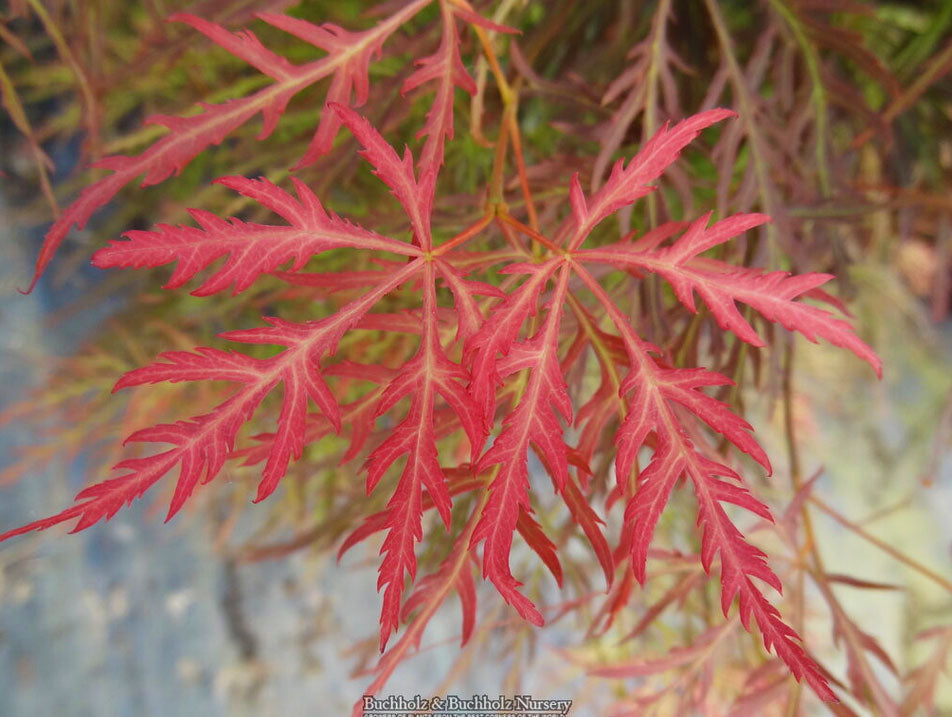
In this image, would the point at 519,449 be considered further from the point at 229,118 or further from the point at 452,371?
the point at 229,118

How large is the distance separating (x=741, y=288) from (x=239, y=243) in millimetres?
208

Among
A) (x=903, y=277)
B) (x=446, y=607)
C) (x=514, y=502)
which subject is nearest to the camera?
(x=514, y=502)

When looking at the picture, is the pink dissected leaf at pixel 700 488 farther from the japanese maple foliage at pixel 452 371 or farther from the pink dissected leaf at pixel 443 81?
the pink dissected leaf at pixel 443 81

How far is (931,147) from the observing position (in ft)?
2.28

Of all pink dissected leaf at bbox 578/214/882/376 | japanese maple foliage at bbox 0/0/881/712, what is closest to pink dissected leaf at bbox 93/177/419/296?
japanese maple foliage at bbox 0/0/881/712

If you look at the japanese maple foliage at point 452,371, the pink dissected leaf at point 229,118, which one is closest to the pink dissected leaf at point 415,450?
the japanese maple foliage at point 452,371

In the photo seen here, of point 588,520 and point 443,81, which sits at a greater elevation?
point 443,81

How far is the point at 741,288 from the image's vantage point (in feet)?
1.03

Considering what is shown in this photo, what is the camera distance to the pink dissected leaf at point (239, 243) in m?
0.29

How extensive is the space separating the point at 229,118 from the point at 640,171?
0.20 m

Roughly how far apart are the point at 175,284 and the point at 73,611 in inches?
27.8

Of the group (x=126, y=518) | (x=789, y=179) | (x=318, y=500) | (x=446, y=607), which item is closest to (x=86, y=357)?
(x=126, y=518)

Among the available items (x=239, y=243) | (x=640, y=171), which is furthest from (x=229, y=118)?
(x=640, y=171)

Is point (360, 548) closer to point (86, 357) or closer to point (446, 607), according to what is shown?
point (446, 607)
